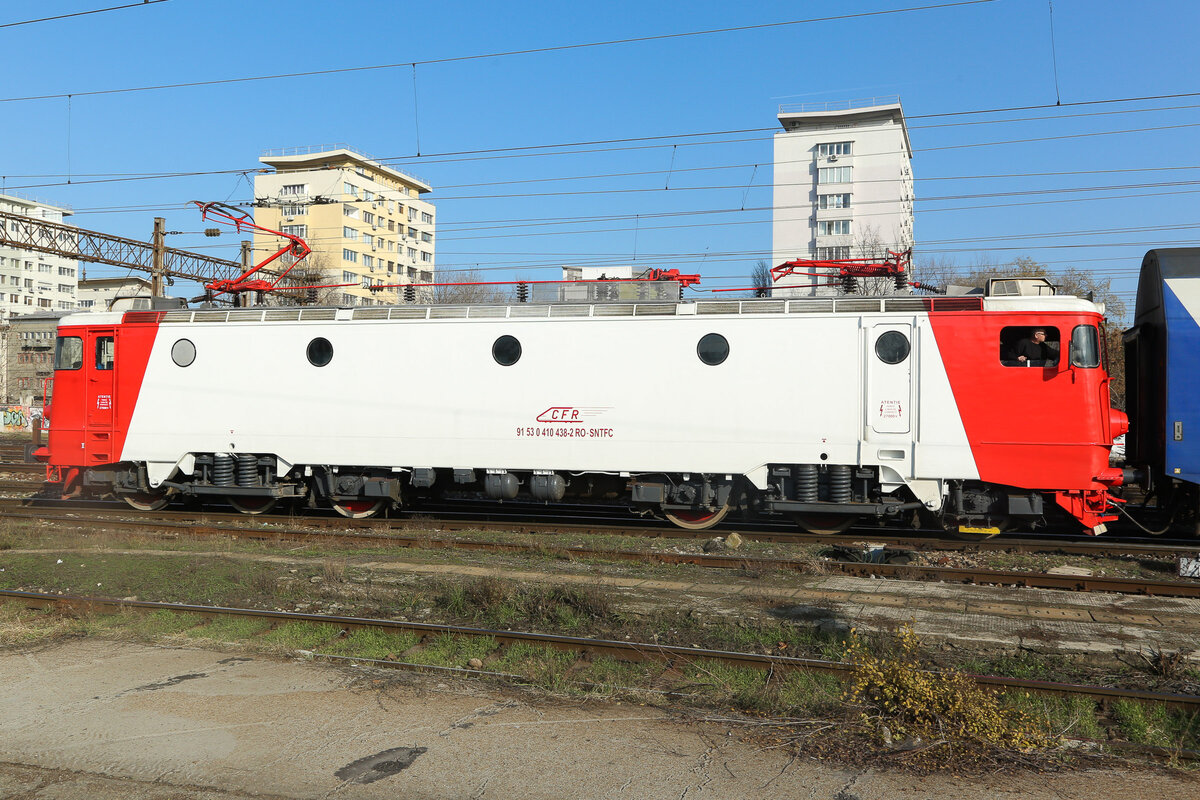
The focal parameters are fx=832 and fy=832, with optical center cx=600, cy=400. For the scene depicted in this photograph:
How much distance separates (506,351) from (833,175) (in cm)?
5781

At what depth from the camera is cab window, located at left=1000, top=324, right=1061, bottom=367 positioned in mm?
11414

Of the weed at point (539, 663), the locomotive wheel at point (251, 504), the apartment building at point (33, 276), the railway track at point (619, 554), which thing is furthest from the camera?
the apartment building at point (33, 276)

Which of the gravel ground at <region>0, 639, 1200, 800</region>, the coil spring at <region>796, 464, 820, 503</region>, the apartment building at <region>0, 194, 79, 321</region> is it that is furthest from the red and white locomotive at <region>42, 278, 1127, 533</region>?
the apartment building at <region>0, 194, 79, 321</region>

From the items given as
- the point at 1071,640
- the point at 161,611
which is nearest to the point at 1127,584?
the point at 1071,640

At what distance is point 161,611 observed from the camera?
8492 mm

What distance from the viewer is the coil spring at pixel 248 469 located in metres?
14.3

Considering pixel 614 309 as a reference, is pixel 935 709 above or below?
below

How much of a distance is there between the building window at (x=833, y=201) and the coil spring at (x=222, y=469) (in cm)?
5797

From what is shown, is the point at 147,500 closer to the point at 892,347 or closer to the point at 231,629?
the point at 231,629

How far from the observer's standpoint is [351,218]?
248 feet

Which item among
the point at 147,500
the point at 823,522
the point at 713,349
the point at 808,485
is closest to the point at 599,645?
the point at 808,485

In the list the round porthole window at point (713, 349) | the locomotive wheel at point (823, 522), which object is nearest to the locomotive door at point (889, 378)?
the locomotive wheel at point (823, 522)

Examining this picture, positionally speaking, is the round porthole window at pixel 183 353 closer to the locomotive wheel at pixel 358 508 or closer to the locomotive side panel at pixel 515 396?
the locomotive side panel at pixel 515 396

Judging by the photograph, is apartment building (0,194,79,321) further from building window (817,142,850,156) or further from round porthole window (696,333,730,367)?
round porthole window (696,333,730,367)
